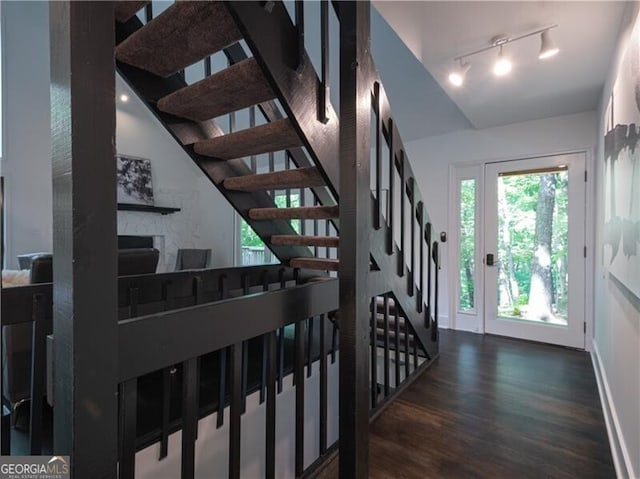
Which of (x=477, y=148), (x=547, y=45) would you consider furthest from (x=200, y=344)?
(x=477, y=148)

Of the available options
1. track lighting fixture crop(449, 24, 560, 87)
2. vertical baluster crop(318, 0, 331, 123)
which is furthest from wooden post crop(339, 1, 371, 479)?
track lighting fixture crop(449, 24, 560, 87)

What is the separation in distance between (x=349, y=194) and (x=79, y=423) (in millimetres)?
989

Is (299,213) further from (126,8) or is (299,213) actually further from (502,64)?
(502,64)

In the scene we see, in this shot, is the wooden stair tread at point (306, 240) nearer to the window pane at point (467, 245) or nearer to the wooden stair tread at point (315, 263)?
the wooden stair tread at point (315, 263)

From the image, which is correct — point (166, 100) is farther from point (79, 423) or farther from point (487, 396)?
point (487, 396)

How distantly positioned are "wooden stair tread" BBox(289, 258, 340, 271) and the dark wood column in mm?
1394

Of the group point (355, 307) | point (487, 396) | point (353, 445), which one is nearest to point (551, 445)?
point (487, 396)

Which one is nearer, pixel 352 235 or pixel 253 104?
pixel 352 235

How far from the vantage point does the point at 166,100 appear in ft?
4.74

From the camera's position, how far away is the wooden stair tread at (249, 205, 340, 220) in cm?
167

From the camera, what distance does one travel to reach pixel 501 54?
2213 millimetres

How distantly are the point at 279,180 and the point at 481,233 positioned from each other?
2993 millimetres

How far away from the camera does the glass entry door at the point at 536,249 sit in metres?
3.28

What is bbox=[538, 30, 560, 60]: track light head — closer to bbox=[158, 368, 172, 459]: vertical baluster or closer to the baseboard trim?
the baseboard trim
